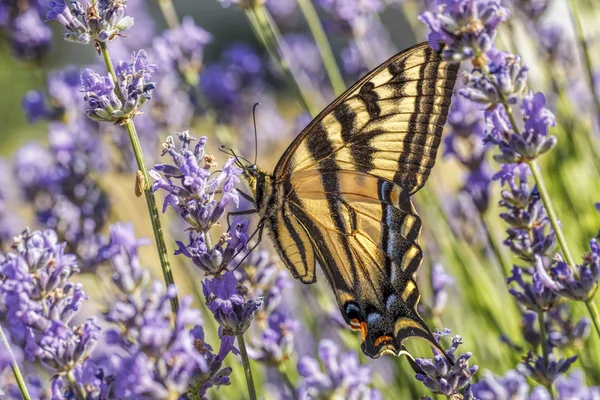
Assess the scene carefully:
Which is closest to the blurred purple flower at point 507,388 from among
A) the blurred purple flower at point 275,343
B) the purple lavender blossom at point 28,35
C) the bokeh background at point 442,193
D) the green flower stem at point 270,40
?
the bokeh background at point 442,193

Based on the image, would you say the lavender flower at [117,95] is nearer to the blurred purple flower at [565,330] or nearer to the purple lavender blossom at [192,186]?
Answer: the purple lavender blossom at [192,186]

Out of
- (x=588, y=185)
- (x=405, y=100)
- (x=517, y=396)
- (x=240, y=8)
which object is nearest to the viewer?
(x=517, y=396)

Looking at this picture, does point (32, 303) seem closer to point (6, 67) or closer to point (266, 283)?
point (266, 283)

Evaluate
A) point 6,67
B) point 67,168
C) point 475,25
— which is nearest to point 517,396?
point 475,25

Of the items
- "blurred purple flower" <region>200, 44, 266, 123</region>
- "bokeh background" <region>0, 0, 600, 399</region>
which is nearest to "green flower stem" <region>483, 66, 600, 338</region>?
"bokeh background" <region>0, 0, 600, 399</region>

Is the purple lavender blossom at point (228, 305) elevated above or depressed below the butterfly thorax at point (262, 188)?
below
